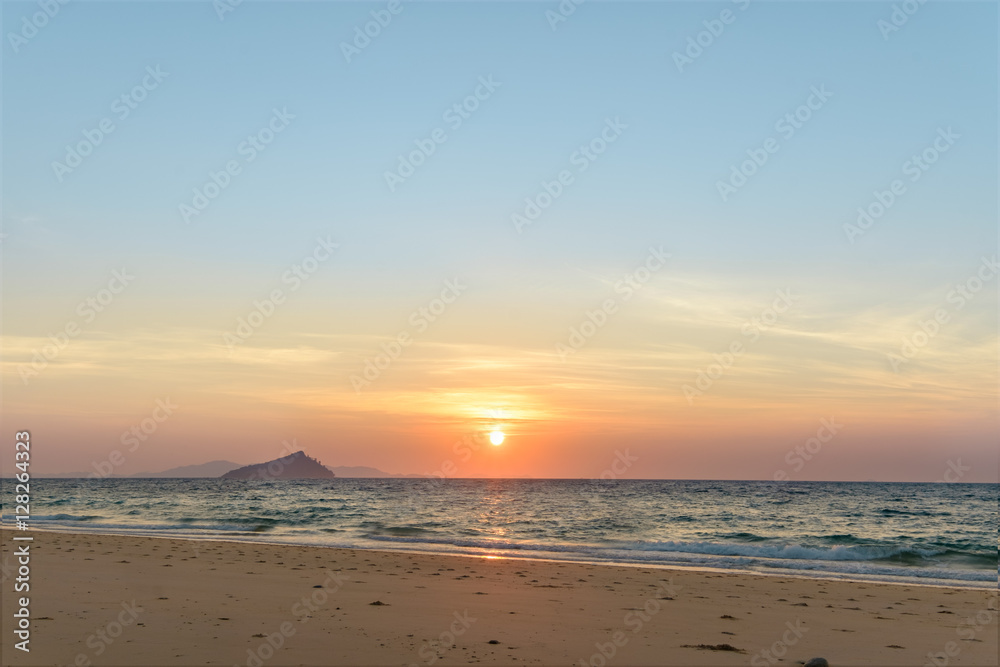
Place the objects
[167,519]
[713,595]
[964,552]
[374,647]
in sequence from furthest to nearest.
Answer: [167,519], [964,552], [713,595], [374,647]

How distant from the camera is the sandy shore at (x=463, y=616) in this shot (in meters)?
8.96

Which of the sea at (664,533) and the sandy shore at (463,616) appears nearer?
the sandy shore at (463,616)

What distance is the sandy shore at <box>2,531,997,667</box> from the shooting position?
8961 millimetres

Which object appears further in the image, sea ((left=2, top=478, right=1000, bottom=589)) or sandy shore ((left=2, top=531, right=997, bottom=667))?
sea ((left=2, top=478, right=1000, bottom=589))

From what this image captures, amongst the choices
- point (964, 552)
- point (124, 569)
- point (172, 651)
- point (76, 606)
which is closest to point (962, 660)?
point (172, 651)

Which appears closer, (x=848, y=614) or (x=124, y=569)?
(x=848, y=614)

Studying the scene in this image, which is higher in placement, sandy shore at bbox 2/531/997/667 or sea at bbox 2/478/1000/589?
sea at bbox 2/478/1000/589

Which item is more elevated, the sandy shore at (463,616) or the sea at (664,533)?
the sea at (664,533)

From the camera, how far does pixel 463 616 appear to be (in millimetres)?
11570

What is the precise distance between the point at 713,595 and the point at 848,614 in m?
2.87

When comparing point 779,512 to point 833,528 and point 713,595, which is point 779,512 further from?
point 713,595

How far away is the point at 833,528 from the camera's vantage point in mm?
42031

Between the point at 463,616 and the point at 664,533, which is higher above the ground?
the point at 664,533

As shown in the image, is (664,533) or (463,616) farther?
(664,533)
